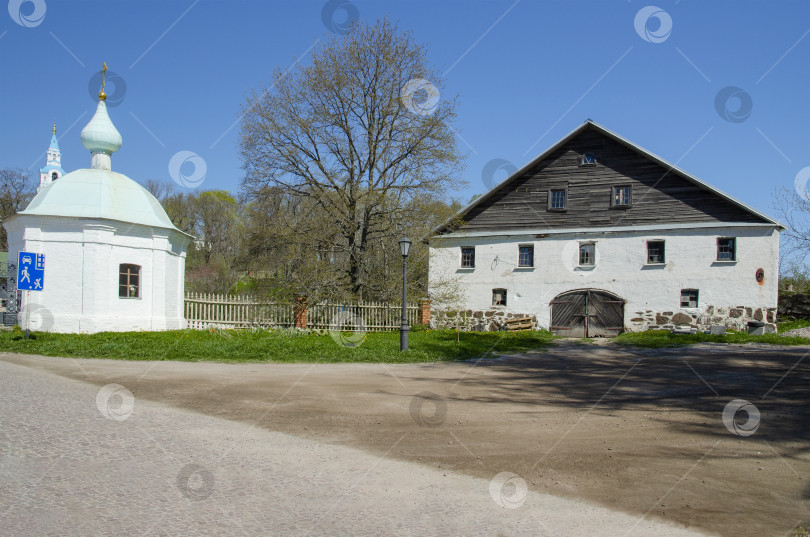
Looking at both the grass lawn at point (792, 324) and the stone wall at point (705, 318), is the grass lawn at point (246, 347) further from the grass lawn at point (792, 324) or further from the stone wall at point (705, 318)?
the grass lawn at point (792, 324)

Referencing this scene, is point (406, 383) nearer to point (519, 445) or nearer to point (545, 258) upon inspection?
point (519, 445)

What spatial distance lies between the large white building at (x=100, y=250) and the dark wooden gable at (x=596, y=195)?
14121mm

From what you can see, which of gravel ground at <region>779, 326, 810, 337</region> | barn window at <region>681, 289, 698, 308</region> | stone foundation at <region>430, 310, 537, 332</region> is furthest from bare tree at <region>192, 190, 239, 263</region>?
gravel ground at <region>779, 326, 810, 337</region>

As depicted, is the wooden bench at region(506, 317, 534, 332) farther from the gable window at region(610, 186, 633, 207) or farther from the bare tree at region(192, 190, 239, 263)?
the bare tree at region(192, 190, 239, 263)

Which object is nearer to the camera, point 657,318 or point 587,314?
point 657,318

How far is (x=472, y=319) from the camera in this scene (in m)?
28.5

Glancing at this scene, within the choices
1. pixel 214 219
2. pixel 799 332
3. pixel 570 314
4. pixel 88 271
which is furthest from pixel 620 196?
pixel 214 219

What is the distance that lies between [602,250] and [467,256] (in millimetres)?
6404

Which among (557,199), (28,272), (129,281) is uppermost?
(557,199)

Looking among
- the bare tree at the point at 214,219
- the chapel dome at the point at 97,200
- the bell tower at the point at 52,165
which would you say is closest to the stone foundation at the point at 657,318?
the chapel dome at the point at 97,200

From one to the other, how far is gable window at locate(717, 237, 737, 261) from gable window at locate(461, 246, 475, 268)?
1083cm

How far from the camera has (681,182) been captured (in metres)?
25.5

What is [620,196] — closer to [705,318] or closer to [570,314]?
[570,314]

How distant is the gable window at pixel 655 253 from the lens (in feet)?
84.7
